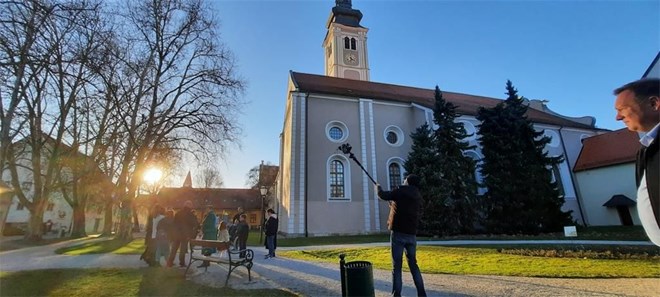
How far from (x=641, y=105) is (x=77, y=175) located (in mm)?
26936

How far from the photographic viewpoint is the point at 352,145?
26.3 metres

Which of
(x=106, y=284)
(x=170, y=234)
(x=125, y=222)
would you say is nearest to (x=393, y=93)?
(x=125, y=222)

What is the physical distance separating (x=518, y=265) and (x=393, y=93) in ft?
79.0

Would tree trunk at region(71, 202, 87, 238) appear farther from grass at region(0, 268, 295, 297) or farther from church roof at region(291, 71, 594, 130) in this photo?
grass at region(0, 268, 295, 297)

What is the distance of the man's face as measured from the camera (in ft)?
5.38

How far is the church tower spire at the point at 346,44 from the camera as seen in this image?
40.8 metres

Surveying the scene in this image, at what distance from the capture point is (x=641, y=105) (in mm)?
1675

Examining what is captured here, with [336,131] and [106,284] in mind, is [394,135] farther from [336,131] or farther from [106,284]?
[106,284]

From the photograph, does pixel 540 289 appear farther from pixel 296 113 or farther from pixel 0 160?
pixel 296 113

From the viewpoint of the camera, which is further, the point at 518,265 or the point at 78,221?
the point at 78,221

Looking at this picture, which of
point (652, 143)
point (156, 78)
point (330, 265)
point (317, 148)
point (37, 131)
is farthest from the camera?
point (317, 148)

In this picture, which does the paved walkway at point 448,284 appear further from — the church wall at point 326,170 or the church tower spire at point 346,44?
the church tower spire at point 346,44

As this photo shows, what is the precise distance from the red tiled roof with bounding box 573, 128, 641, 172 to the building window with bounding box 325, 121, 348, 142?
75.0ft

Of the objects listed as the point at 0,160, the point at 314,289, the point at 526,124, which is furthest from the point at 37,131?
the point at 526,124
